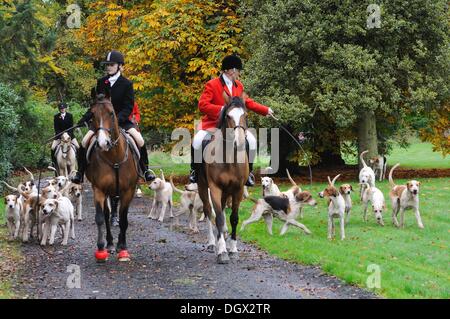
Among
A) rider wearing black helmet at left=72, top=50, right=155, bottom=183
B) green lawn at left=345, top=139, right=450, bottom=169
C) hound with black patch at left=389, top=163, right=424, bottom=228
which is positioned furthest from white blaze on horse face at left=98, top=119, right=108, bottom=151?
green lawn at left=345, top=139, right=450, bottom=169

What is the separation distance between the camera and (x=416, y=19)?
25031mm

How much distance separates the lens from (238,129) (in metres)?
10.8

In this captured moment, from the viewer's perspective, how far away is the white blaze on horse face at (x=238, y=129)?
35.4 feet

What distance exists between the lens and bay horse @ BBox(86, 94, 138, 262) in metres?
11.0

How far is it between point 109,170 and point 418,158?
122ft

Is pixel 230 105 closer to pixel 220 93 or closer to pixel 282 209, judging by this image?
pixel 220 93

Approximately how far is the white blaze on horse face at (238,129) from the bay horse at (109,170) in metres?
1.84

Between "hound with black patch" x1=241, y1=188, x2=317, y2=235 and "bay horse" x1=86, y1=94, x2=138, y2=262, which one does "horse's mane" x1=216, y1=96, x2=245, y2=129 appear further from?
"hound with black patch" x1=241, y1=188, x2=317, y2=235

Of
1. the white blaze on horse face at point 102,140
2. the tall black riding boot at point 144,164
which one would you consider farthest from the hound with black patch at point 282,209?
the white blaze on horse face at point 102,140

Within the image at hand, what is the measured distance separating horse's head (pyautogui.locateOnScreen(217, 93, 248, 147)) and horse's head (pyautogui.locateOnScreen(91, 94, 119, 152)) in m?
1.68

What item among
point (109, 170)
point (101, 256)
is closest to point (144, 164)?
point (109, 170)

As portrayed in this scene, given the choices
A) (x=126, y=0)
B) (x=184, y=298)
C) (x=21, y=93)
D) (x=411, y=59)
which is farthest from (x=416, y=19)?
(x=184, y=298)

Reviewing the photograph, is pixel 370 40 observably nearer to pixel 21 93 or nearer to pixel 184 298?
pixel 21 93

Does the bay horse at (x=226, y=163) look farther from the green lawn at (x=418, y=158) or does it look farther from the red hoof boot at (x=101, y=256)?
the green lawn at (x=418, y=158)
